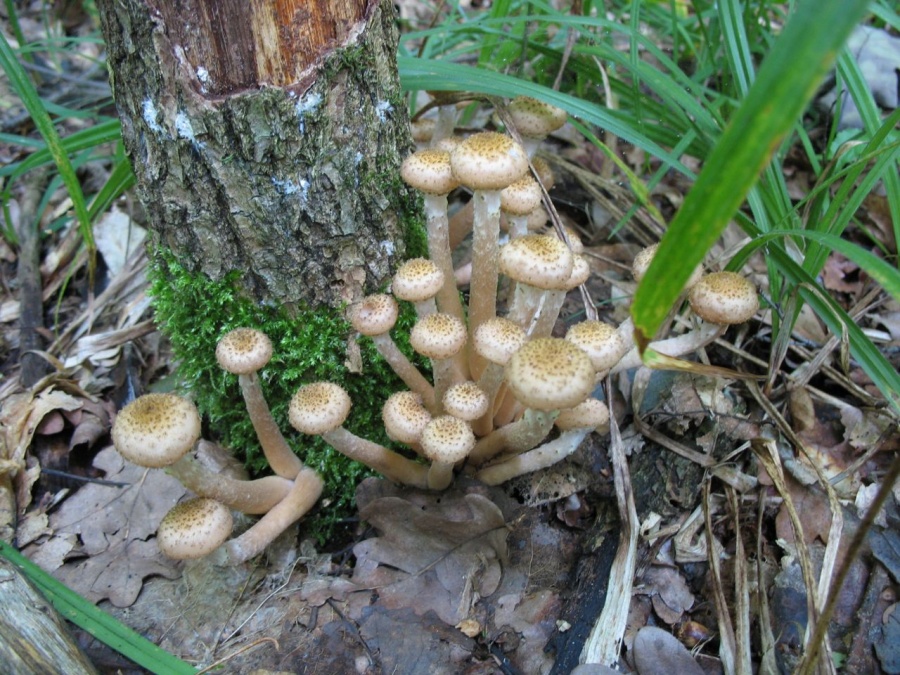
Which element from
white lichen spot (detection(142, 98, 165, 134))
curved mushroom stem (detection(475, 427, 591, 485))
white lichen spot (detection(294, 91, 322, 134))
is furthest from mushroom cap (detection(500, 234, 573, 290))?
white lichen spot (detection(142, 98, 165, 134))

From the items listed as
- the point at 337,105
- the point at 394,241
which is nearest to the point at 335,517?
the point at 394,241

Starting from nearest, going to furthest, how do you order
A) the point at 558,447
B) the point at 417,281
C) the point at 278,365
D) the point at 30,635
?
1. the point at 30,635
2. the point at 417,281
3. the point at 558,447
4. the point at 278,365

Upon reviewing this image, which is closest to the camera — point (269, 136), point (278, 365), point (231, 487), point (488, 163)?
point (488, 163)

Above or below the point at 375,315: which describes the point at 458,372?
below

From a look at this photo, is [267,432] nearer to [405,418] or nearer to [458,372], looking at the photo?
[405,418]

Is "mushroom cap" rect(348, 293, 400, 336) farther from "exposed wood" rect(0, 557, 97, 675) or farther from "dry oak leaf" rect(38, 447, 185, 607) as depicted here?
"exposed wood" rect(0, 557, 97, 675)

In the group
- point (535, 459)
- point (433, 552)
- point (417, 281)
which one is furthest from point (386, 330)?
point (433, 552)

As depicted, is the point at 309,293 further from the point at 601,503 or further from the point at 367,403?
the point at 601,503
